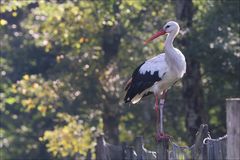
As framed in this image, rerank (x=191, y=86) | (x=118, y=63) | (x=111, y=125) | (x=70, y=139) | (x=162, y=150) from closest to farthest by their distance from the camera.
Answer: (x=162, y=150), (x=191, y=86), (x=118, y=63), (x=70, y=139), (x=111, y=125)

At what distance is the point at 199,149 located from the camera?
9.12 metres

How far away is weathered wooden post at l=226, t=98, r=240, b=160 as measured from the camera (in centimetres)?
Answer: 714

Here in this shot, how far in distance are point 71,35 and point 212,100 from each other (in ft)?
13.1

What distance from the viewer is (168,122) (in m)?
23.7

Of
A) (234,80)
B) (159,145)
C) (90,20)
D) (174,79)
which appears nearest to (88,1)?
(90,20)

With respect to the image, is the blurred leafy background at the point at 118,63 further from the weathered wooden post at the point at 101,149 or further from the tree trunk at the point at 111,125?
the weathered wooden post at the point at 101,149

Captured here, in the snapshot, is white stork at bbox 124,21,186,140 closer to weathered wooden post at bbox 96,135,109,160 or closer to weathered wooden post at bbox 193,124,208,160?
weathered wooden post at bbox 96,135,109,160

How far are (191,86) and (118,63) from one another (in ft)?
8.34

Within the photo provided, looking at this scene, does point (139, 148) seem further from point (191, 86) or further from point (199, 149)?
point (191, 86)

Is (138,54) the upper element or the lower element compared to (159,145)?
upper

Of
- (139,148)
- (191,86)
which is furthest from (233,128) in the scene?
(191,86)

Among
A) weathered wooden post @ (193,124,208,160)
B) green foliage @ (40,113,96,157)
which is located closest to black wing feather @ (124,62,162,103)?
weathered wooden post @ (193,124,208,160)

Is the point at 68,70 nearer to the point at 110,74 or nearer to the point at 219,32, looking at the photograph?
the point at 110,74

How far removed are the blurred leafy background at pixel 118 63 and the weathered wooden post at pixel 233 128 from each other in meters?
11.3
